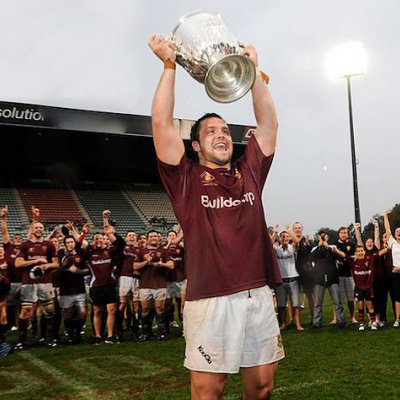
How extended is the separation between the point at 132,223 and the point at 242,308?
81.2 ft

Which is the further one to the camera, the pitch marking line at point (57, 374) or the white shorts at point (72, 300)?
the white shorts at point (72, 300)

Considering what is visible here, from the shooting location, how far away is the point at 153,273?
9.82 m

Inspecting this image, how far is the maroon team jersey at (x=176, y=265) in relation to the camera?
10430 millimetres

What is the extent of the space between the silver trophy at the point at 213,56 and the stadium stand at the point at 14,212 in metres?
22.4

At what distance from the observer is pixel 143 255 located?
32.3ft

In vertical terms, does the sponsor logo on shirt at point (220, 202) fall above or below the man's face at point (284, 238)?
below

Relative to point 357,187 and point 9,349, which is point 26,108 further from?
point 9,349

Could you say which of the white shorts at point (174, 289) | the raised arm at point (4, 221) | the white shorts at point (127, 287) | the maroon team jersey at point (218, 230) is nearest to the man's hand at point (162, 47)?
the maroon team jersey at point (218, 230)

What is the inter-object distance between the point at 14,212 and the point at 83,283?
55.4 ft

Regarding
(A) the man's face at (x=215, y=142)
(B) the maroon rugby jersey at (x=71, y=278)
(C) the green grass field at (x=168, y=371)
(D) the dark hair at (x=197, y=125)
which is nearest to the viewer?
(A) the man's face at (x=215, y=142)

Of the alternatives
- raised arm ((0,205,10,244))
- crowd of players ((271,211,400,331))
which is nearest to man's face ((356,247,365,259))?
crowd of players ((271,211,400,331))

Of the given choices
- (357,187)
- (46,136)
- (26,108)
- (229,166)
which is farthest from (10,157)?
(229,166)

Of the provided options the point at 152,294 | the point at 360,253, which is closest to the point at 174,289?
the point at 152,294

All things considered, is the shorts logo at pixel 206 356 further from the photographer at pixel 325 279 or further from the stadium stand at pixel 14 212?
the stadium stand at pixel 14 212
